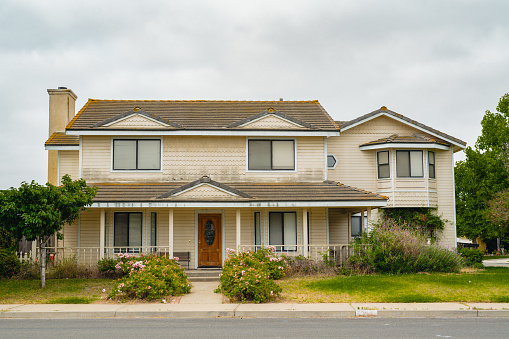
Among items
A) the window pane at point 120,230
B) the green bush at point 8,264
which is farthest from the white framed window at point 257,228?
the green bush at point 8,264

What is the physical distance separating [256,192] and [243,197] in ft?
3.60

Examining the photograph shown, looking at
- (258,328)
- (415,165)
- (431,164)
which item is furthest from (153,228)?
(431,164)

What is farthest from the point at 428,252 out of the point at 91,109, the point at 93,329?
the point at 91,109

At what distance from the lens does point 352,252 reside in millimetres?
19484

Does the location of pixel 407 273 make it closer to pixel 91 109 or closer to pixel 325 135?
pixel 325 135

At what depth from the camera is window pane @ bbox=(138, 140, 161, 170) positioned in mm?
22469

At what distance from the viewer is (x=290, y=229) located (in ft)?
72.5

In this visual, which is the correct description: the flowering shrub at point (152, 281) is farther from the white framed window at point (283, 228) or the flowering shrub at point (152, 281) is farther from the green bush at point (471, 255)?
the green bush at point (471, 255)

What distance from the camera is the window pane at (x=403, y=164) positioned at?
24.7m

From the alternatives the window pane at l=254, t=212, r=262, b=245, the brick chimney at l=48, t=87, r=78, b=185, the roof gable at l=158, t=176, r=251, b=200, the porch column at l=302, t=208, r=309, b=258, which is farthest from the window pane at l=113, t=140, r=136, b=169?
the porch column at l=302, t=208, r=309, b=258

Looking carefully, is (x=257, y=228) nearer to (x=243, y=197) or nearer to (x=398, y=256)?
(x=243, y=197)

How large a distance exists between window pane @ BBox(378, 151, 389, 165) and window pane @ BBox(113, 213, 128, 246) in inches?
474

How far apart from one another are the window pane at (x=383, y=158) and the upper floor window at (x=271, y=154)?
190 inches

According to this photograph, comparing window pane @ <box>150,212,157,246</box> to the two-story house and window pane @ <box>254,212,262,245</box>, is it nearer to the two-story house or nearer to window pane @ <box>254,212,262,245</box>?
the two-story house
